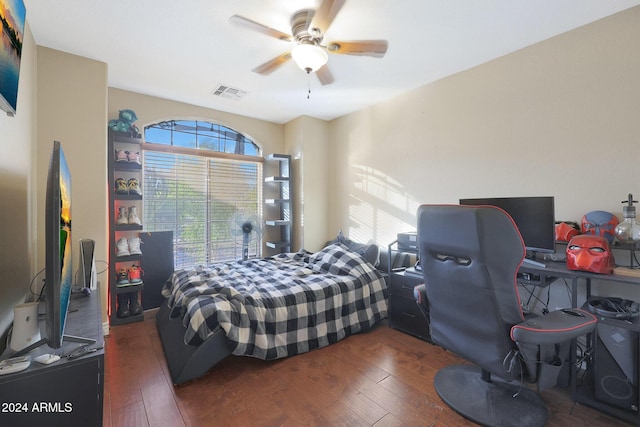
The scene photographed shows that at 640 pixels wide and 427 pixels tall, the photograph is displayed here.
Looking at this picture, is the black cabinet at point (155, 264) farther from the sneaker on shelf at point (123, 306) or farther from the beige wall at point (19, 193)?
the beige wall at point (19, 193)

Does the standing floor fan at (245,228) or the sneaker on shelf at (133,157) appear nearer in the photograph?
the sneaker on shelf at (133,157)

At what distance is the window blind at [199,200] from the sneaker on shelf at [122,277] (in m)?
0.65

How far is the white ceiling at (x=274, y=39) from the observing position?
76.9 inches

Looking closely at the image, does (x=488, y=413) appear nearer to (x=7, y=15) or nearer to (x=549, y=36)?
(x=549, y=36)

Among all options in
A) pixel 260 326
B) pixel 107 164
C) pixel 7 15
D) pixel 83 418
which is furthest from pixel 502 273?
pixel 107 164

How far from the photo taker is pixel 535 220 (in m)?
2.10

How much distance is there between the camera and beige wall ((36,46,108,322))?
2.45 m

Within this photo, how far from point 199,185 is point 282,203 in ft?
4.14

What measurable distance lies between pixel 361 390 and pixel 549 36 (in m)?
3.04

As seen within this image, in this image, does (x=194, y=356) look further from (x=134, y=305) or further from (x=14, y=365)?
(x=134, y=305)

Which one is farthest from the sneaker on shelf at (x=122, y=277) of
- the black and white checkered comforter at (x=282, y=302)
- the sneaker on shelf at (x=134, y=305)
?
the black and white checkered comforter at (x=282, y=302)

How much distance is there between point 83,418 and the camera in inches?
43.3

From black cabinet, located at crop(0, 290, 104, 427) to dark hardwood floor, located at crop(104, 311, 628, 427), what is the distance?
26.3 inches

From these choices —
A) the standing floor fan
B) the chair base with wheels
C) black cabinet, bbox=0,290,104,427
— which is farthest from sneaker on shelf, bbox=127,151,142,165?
the chair base with wheels
